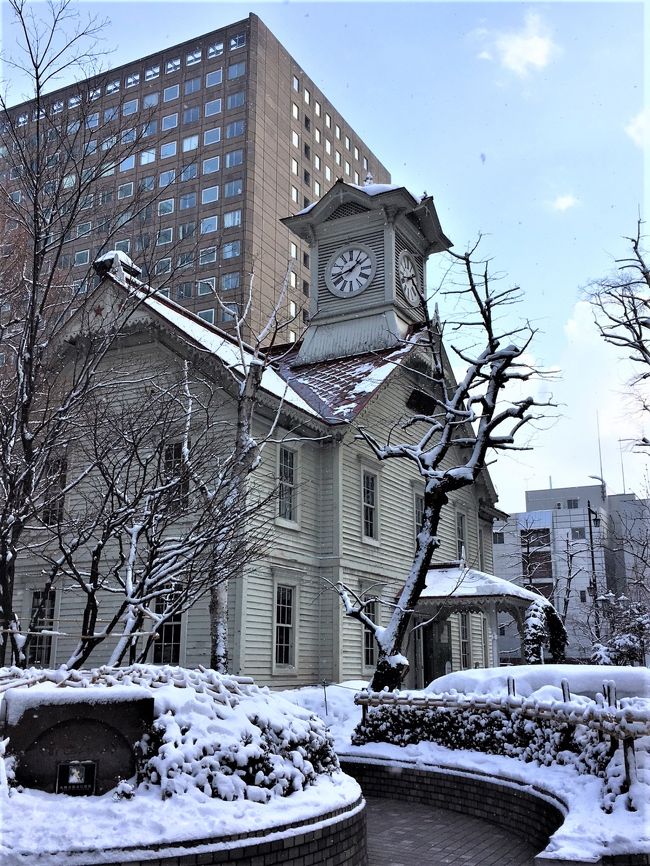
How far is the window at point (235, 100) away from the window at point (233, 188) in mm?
6110

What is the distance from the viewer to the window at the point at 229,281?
53.5 m

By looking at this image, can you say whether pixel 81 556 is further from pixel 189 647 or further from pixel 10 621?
pixel 10 621

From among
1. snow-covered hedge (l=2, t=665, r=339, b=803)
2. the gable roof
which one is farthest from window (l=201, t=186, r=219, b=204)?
snow-covered hedge (l=2, t=665, r=339, b=803)

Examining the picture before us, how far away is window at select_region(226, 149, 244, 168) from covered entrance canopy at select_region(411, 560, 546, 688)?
4075 centimetres

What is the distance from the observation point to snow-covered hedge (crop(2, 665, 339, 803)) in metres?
5.68

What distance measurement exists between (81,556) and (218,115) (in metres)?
47.6

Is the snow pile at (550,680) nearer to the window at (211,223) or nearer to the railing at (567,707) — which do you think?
the railing at (567,707)

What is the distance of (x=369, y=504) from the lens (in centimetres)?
2139

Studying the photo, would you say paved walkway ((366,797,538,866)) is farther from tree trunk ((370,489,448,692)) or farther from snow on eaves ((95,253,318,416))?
snow on eaves ((95,253,318,416))

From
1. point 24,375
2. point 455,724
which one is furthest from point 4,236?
point 455,724

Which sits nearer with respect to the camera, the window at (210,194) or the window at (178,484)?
the window at (178,484)

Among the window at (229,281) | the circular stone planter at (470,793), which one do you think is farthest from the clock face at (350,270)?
the window at (229,281)

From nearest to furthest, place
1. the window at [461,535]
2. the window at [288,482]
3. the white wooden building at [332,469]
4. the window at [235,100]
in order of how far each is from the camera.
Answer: the white wooden building at [332,469], the window at [288,482], the window at [461,535], the window at [235,100]

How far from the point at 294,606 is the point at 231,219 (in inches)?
1641
